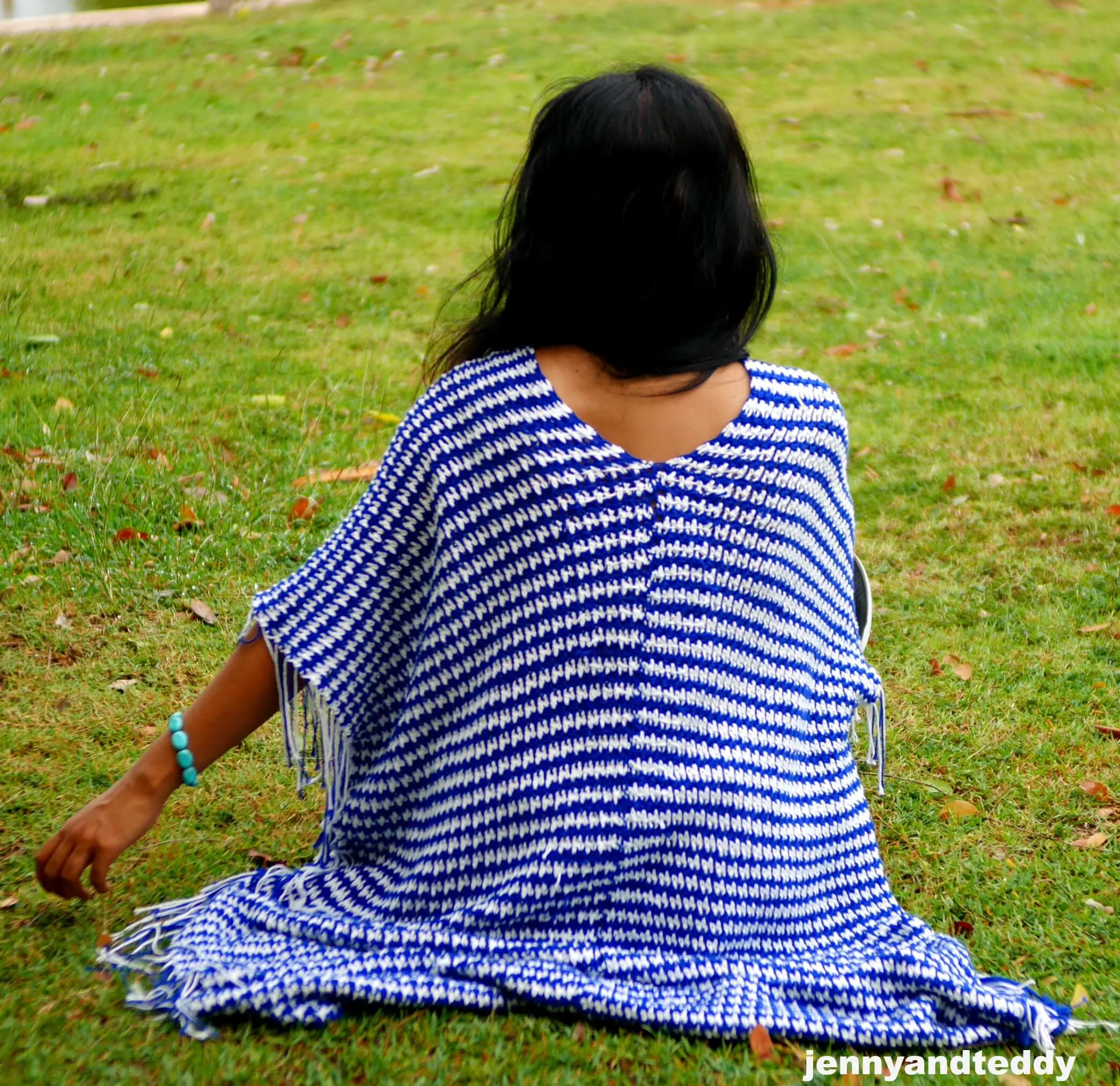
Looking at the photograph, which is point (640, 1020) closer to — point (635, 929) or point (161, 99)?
point (635, 929)

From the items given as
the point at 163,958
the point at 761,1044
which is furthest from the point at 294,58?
the point at 761,1044

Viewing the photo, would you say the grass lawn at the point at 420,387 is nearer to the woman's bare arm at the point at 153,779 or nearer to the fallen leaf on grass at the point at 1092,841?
the fallen leaf on grass at the point at 1092,841

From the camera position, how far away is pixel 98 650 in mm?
3826

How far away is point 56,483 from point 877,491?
9.31 ft

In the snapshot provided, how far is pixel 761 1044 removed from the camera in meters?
2.26

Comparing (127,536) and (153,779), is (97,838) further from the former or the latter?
(127,536)

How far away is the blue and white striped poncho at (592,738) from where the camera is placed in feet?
7.56

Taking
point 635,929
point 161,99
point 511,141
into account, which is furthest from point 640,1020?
point 161,99

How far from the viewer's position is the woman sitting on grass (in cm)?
228

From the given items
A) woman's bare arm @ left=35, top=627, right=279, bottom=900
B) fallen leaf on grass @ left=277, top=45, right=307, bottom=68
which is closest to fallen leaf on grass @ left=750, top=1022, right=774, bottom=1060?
woman's bare arm @ left=35, top=627, right=279, bottom=900

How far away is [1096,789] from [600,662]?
1.60 meters

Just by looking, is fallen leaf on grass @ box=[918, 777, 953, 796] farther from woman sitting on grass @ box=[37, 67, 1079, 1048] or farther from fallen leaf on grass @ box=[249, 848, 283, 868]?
A: fallen leaf on grass @ box=[249, 848, 283, 868]

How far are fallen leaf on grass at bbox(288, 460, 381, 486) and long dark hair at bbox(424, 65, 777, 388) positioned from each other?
2496mm

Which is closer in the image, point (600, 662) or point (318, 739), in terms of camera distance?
point (600, 662)
